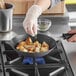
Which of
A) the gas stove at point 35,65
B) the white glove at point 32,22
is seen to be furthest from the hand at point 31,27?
the gas stove at point 35,65

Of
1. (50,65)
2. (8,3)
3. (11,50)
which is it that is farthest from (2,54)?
(8,3)

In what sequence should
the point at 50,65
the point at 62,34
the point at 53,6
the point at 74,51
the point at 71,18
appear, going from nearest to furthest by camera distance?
the point at 50,65, the point at 74,51, the point at 62,34, the point at 53,6, the point at 71,18

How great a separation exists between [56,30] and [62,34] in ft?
0.24

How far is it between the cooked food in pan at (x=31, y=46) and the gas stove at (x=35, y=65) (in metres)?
0.03

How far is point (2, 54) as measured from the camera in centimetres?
106

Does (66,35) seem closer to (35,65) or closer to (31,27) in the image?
(31,27)

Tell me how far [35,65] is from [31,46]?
0.13m

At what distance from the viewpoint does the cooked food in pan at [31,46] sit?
106cm

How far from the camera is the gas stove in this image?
0.95m

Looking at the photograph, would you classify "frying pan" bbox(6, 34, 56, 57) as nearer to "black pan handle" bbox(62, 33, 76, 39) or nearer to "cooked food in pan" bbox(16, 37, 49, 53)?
"cooked food in pan" bbox(16, 37, 49, 53)

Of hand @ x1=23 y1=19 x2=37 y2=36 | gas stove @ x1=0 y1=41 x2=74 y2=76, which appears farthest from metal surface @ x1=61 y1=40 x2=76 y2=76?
hand @ x1=23 y1=19 x2=37 y2=36

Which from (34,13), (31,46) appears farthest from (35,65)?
(34,13)

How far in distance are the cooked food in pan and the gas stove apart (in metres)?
0.03

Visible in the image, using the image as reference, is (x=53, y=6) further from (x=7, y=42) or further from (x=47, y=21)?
(x=7, y=42)
